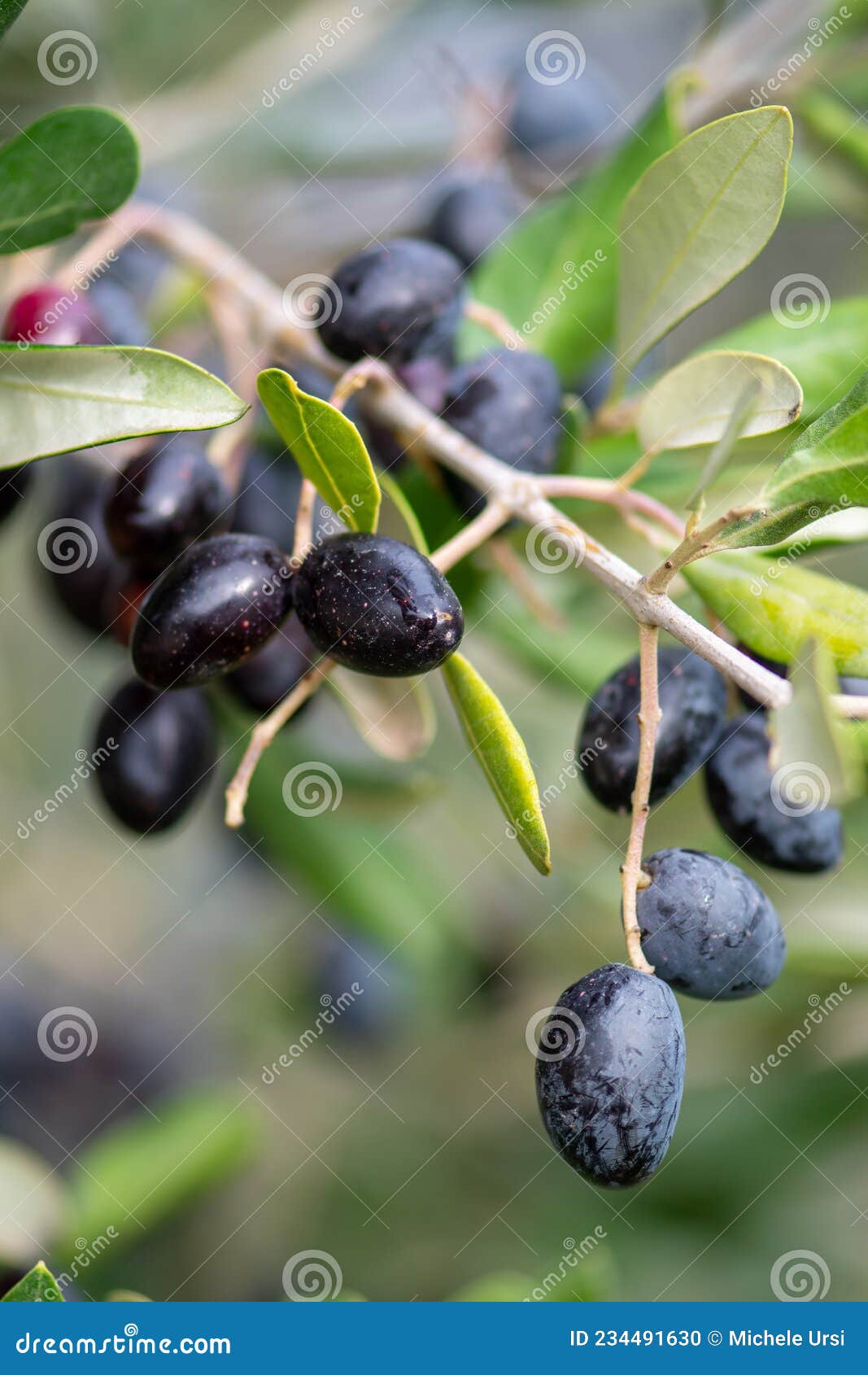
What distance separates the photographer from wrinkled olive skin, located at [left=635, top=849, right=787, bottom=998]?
797 millimetres

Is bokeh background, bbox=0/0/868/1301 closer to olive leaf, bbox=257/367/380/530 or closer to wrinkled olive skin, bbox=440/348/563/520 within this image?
wrinkled olive skin, bbox=440/348/563/520

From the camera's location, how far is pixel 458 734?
2.01 metres

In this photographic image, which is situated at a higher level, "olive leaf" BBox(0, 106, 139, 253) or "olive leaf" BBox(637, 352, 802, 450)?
"olive leaf" BBox(637, 352, 802, 450)

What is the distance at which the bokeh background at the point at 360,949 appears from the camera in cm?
161

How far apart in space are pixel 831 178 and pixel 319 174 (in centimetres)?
85

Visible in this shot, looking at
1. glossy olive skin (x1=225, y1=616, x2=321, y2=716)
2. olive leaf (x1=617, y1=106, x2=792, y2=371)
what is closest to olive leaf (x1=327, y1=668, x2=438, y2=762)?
glossy olive skin (x1=225, y1=616, x2=321, y2=716)

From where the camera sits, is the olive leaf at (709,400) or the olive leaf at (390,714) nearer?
the olive leaf at (709,400)
